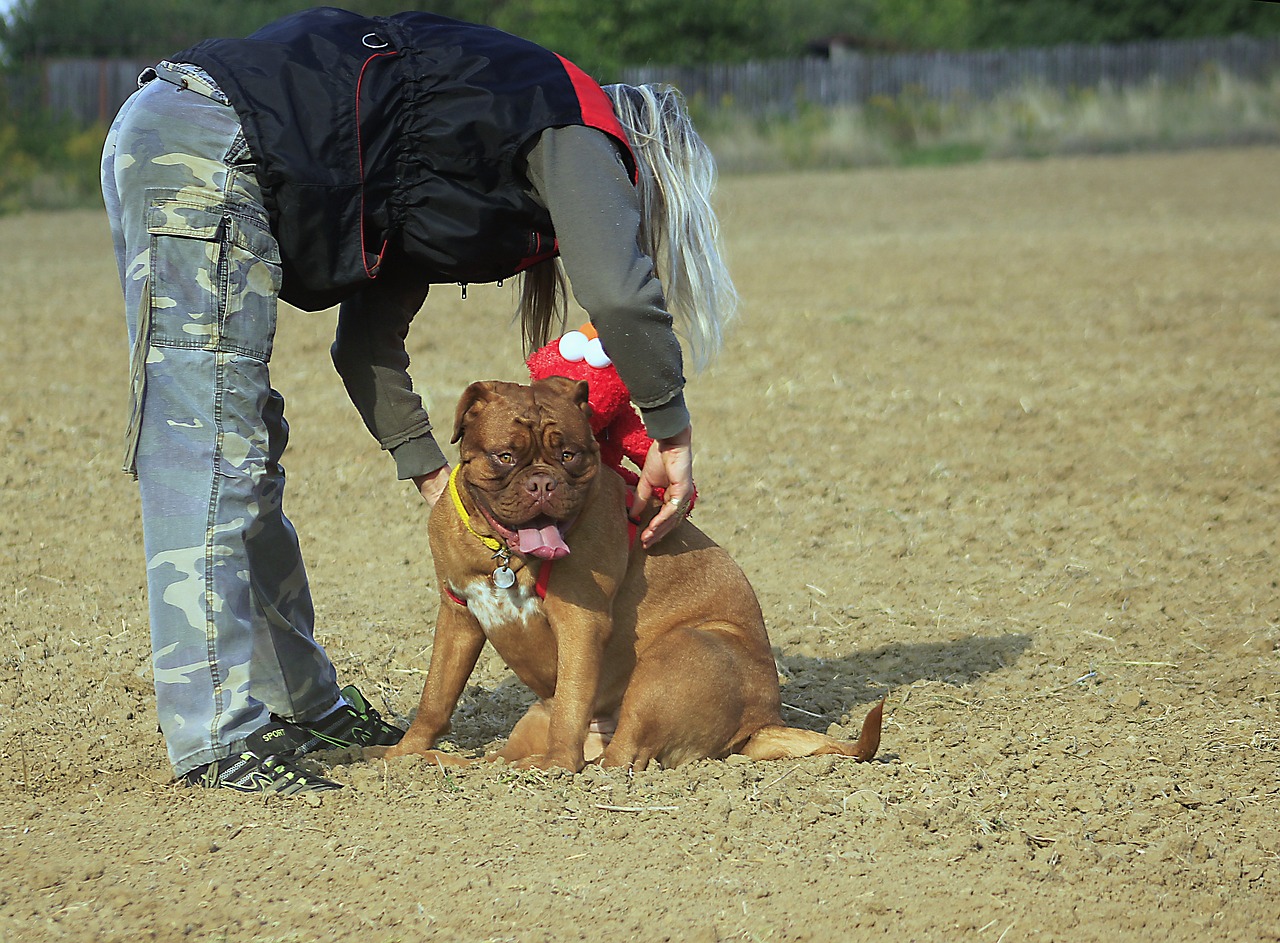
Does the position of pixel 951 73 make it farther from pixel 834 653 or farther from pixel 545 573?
pixel 545 573

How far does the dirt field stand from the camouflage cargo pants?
353 mm

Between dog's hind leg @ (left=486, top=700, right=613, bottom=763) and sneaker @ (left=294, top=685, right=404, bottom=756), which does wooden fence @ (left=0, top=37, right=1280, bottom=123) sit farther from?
dog's hind leg @ (left=486, top=700, right=613, bottom=763)

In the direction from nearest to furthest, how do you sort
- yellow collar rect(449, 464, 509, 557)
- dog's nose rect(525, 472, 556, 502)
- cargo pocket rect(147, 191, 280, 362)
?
cargo pocket rect(147, 191, 280, 362), dog's nose rect(525, 472, 556, 502), yellow collar rect(449, 464, 509, 557)

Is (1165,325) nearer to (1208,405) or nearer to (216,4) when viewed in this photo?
(1208,405)

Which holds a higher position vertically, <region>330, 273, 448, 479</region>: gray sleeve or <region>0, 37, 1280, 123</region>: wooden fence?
<region>0, 37, 1280, 123</region>: wooden fence

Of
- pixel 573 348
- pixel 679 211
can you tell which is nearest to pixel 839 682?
pixel 573 348

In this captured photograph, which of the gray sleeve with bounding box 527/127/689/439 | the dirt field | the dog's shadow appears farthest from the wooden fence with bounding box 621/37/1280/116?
the gray sleeve with bounding box 527/127/689/439

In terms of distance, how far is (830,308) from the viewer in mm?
11344

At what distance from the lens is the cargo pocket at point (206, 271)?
3.34 meters

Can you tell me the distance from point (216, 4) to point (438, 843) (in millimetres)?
36615

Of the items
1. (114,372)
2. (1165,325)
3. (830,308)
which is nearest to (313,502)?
(114,372)

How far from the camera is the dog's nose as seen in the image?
3.49 m

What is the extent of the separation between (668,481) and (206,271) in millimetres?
1313

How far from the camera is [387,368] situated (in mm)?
4055
